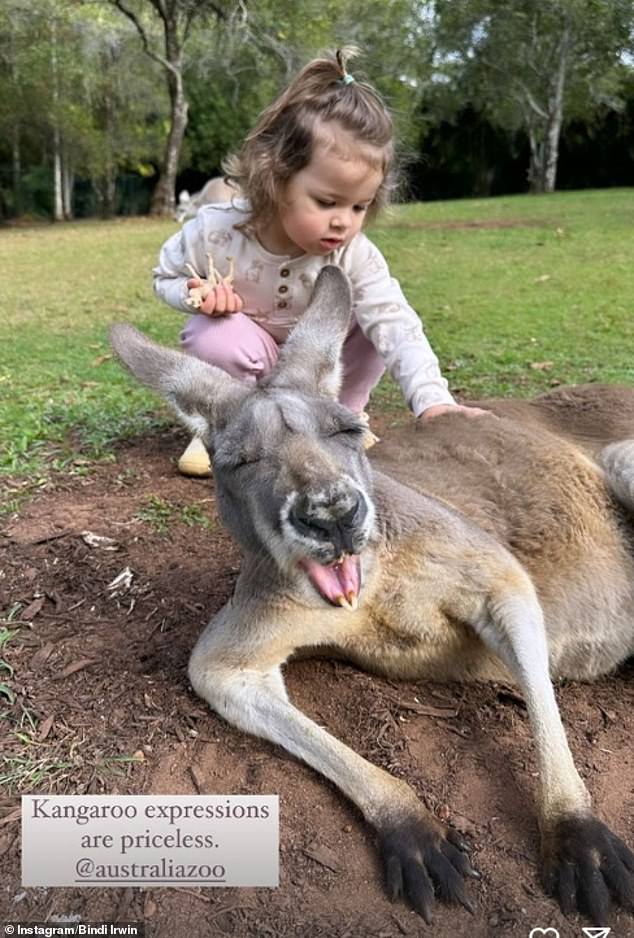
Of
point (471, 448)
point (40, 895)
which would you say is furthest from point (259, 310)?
point (40, 895)

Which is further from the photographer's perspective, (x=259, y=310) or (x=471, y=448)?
(x=259, y=310)

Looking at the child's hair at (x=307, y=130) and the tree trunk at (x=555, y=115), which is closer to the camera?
the child's hair at (x=307, y=130)

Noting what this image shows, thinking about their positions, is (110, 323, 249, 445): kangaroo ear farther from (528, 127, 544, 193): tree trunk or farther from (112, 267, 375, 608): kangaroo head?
(528, 127, 544, 193): tree trunk

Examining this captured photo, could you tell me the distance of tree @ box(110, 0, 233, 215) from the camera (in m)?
24.2

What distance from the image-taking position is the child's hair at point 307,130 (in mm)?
3004

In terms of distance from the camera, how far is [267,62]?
2795 cm

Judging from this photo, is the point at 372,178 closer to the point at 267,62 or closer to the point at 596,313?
the point at 596,313

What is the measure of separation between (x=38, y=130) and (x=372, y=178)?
99.1 feet

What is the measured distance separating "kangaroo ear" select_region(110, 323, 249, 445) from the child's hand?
90 centimetres

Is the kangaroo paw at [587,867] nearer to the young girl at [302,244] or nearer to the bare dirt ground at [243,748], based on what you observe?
the bare dirt ground at [243,748]

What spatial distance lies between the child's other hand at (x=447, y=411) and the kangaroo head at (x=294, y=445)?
76 cm

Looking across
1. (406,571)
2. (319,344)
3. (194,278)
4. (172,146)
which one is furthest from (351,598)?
(172,146)

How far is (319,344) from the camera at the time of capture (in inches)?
101

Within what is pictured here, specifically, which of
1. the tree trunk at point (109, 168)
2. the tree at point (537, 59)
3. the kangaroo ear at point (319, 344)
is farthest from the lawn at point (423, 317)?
the tree at point (537, 59)
